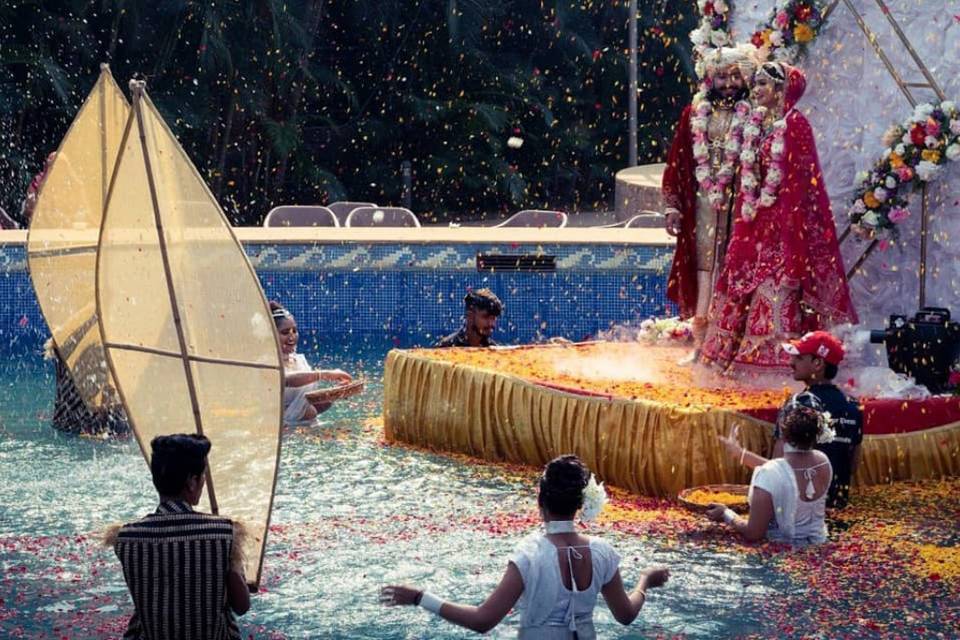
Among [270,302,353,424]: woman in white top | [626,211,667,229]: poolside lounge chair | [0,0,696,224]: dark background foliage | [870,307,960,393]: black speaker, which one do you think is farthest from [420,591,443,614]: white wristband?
[0,0,696,224]: dark background foliage

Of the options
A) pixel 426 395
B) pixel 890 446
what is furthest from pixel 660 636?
pixel 426 395

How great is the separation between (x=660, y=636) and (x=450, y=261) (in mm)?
8981

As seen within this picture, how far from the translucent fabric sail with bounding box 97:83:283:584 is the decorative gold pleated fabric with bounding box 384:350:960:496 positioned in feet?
11.0

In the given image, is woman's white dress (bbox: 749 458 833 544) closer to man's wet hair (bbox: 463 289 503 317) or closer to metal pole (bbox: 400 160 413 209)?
man's wet hair (bbox: 463 289 503 317)

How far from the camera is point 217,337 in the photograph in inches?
231

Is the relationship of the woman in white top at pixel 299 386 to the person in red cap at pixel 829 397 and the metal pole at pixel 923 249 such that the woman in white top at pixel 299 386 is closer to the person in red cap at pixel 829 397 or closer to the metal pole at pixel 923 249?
the person in red cap at pixel 829 397

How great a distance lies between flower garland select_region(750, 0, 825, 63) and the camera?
10297 millimetres

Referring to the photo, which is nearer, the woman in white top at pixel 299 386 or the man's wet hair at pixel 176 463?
the man's wet hair at pixel 176 463

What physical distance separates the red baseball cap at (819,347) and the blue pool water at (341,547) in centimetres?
112

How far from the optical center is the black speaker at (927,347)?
966cm

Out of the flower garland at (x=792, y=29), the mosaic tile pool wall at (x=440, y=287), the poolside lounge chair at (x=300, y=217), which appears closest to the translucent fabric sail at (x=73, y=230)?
the flower garland at (x=792, y=29)

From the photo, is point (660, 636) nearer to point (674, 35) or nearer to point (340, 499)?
point (340, 499)

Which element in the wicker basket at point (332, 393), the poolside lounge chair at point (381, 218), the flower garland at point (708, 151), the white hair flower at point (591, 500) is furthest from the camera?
the poolside lounge chair at point (381, 218)

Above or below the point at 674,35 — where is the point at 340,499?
below
